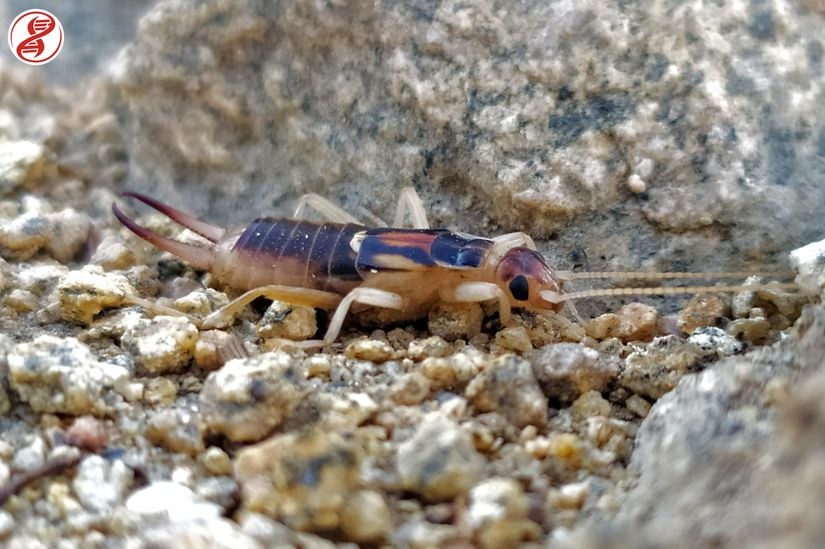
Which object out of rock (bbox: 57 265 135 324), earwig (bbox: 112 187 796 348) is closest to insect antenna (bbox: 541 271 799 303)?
earwig (bbox: 112 187 796 348)

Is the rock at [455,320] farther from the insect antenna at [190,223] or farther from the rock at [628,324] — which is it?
the insect antenna at [190,223]

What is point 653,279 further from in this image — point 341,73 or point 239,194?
point 239,194

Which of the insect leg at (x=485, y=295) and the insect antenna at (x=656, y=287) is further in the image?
the insect leg at (x=485, y=295)

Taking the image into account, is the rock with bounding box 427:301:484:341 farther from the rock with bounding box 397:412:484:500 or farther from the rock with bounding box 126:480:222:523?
the rock with bounding box 126:480:222:523

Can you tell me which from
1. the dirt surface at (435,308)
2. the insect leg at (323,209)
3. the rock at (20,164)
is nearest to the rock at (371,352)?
the dirt surface at (435,308)

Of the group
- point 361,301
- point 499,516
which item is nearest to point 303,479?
point 499,516

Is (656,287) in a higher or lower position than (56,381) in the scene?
lower

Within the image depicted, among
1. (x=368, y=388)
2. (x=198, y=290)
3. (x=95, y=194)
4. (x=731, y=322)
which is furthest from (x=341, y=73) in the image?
(x=731, y=322)

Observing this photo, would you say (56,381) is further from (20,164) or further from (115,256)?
(20,164)
